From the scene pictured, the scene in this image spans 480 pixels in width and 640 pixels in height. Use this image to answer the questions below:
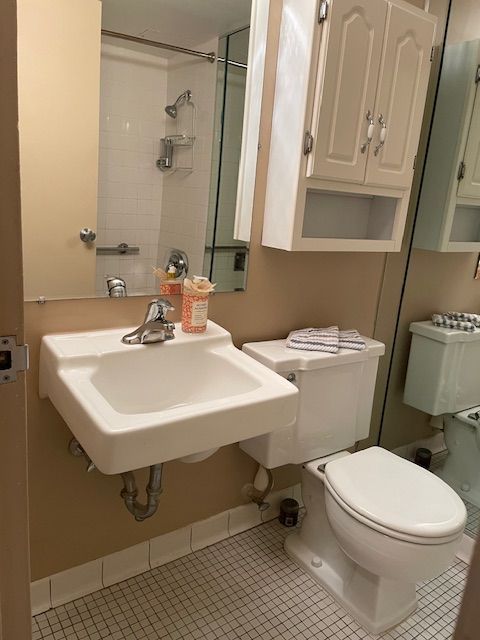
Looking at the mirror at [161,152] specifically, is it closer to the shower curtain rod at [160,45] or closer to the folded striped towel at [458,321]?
the shower curtain rod at [160,45]

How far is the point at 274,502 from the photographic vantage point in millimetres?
2135

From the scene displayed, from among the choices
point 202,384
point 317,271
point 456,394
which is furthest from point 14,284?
point 456,394

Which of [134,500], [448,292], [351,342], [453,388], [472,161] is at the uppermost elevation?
[472,161]

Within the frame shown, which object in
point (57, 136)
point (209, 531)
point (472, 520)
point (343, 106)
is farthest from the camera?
point (472, 520)

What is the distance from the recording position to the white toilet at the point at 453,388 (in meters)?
2.23

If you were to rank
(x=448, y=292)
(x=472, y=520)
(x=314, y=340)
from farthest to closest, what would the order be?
(x=448, y=292) → (x=472, y=520) → (x=314, y=340)

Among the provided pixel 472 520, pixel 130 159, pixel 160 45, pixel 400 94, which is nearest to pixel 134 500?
pixel 130 159

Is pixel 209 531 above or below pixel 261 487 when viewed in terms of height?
below

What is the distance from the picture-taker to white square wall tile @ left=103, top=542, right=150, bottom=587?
67.9 inches

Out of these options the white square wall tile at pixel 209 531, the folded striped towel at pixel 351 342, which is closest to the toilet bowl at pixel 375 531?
the white square wall tile at pixel 209 531

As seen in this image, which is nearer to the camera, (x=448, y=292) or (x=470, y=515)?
(x=470, y=515)

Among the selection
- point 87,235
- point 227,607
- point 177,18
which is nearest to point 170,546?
point 227,607

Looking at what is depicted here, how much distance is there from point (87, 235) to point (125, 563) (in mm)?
1129

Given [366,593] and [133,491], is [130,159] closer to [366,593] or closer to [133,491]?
[133,491]
